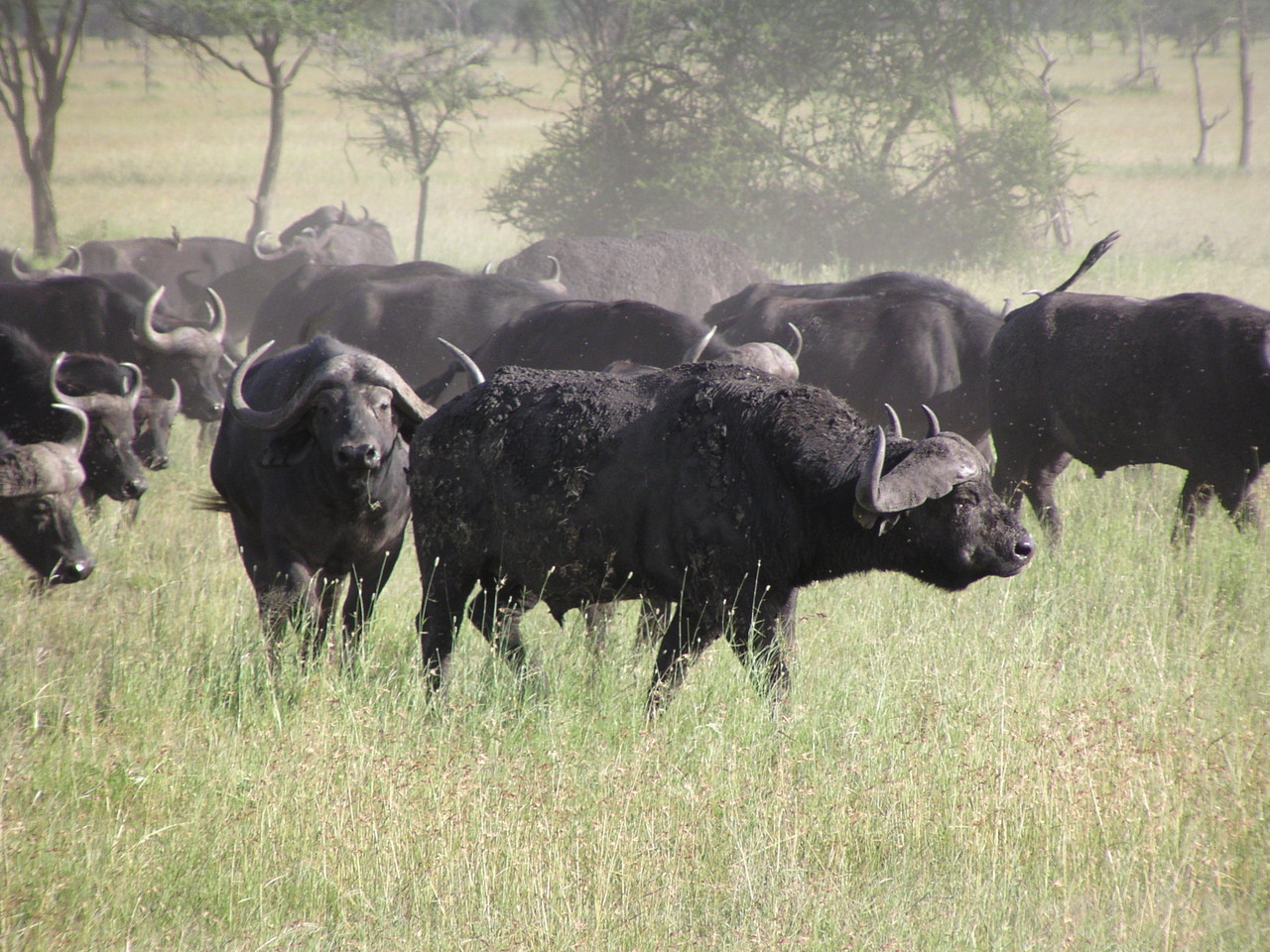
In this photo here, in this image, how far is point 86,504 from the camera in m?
8.66

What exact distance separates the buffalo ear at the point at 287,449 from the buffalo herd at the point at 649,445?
0.06 ft

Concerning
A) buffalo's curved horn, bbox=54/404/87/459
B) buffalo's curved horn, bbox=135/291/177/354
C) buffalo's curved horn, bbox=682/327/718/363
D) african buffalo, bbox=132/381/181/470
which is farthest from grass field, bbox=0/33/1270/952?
buffalo's curved horn, bbox=135/291/177/354

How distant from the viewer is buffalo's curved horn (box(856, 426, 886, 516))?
4.29 metres

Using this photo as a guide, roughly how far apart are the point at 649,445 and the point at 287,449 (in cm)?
191

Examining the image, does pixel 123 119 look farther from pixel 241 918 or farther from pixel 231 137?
pixel 241 918

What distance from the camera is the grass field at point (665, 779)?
361 centimetres

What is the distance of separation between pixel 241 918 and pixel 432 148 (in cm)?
2680

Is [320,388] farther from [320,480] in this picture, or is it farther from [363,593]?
[363,593]

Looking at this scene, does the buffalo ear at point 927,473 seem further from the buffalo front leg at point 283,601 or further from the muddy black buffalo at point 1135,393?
the muddy black buffalo at point 1135,393

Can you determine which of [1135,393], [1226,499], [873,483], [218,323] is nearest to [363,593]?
[873,483]

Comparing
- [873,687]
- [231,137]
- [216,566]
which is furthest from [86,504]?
[231,137]

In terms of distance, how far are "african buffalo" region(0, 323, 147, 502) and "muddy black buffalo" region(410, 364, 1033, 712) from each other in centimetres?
305

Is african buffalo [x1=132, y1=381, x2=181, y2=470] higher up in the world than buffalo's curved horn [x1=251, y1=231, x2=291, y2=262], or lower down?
lower down

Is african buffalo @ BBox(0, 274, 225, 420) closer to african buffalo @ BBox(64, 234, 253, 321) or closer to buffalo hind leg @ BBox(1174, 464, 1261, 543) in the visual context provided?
african buffalo @ BBox(64, 234, 253, 321)
